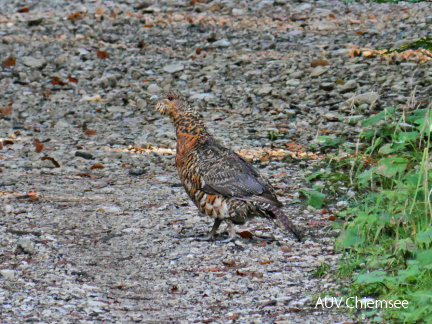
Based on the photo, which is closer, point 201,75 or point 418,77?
point 418,77

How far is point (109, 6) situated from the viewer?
1396cm

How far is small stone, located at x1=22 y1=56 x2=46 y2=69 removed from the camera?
38.0ft

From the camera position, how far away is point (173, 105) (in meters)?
6.42

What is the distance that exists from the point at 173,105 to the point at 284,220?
1.58 metres

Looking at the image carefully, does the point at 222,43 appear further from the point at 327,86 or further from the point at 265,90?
the point at 327,86

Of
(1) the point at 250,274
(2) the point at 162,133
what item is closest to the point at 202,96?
(2) the point at 162,133

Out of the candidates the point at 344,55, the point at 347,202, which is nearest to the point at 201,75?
the point at 344,55

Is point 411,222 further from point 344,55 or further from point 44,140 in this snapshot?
point 344,55

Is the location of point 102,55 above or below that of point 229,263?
below

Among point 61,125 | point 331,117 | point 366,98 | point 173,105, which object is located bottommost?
point 61,125

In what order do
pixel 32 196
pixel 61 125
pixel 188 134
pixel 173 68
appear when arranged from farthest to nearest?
pixel 173 68 → pixel 61 125 → pixel 32 196 → pixel 188 134

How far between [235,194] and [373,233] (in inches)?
42.5

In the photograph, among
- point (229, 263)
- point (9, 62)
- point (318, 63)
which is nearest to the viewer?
point (229, 263)

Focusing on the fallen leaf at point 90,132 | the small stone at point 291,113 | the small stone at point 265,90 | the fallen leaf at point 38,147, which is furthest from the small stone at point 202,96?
the fallen leaf at point 38,147
